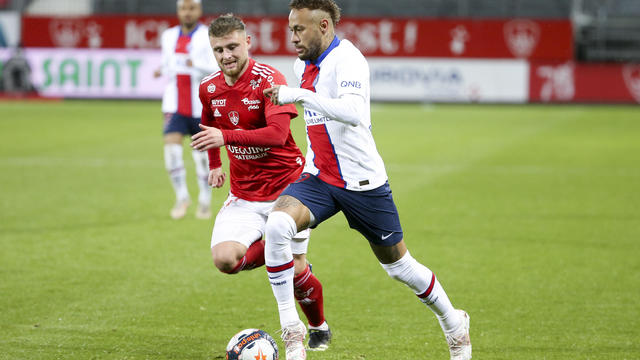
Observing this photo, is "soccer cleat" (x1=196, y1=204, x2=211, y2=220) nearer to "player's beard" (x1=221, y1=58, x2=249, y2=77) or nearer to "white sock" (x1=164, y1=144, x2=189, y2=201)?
"white sock" (x1=164, y1=144, x2=189, y2=201)

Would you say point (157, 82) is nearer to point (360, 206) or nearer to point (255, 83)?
point (255, 83)

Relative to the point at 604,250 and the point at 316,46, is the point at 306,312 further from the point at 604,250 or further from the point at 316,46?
the point at 604,250

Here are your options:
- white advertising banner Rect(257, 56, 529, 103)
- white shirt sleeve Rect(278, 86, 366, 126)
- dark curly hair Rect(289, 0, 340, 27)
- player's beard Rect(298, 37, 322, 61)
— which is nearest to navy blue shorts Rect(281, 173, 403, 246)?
white shirt sleeve Rect(278, 86, 366, 126)

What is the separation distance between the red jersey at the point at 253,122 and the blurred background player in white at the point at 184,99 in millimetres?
4668

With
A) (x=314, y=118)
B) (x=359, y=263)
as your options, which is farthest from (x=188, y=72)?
(x=314, y=118)

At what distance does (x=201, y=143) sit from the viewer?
4684mm

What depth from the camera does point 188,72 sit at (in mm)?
10352

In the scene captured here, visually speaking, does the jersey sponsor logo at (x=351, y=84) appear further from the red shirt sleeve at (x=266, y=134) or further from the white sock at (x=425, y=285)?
the white sock at (x=425, y=285)

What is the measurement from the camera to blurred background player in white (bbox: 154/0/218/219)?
400 inches

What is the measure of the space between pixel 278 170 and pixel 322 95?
0.83 m

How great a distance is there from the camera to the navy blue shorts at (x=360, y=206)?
4.85 metres

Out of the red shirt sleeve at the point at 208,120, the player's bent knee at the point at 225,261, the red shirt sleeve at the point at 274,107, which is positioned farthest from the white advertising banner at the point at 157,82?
the player's bent knee at the point at 225,261

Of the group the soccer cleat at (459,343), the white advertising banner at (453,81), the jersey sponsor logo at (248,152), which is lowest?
the white advertising banner at (453,81)

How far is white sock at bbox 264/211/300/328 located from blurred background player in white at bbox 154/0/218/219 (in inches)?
209
